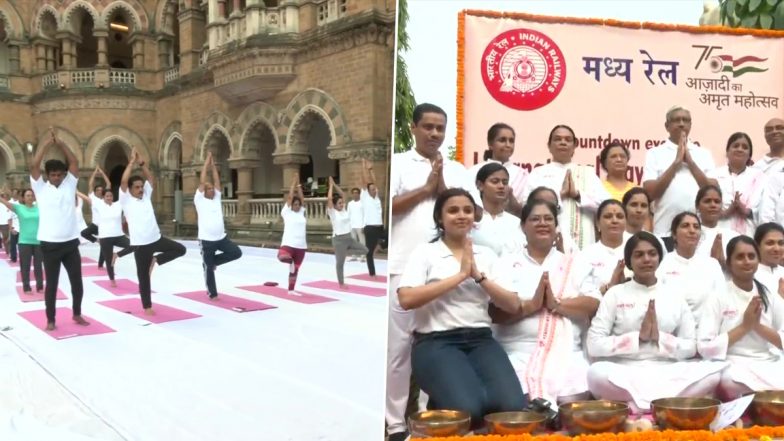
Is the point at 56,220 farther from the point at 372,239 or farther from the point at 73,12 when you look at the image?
the point at 372,239

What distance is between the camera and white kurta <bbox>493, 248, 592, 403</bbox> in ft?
6.88

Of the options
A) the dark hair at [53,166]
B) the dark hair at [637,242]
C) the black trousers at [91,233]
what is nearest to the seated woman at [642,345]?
the dark hair at [637,242]

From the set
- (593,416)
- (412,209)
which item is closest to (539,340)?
(593,416)

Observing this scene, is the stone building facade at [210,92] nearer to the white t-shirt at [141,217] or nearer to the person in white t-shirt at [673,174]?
the white t-shirt at [141,217]

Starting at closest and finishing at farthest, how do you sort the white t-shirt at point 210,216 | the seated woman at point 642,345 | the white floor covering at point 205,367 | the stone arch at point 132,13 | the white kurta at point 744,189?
the white floor covering at point 205,367
the stone arch at point 132,13
the white t-shirt at point 210,216
the seated woman at point 642,345
the white kurta at point 744,189

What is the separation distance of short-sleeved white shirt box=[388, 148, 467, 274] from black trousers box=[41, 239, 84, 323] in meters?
0.89

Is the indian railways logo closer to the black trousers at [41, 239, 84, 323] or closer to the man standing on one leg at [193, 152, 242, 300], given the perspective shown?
the man standing on one leg at [193, 152, 242, 300]

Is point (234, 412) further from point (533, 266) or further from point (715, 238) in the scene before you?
point (715, 238)

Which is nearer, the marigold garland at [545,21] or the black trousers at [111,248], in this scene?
the black trousers at [111,248]

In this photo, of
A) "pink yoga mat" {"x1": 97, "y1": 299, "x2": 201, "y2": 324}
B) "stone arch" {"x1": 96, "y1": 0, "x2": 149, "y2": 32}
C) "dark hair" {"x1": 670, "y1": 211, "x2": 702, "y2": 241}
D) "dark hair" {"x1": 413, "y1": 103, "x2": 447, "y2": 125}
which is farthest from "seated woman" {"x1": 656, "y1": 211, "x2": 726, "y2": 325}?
"stone arch" {"x1": 96, "y1": 0, "x2": 149, "y2": 32}

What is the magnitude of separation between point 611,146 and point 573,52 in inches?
14.4

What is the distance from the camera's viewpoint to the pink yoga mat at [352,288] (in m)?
2.04

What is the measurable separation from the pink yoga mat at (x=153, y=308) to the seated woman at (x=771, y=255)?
197 centimetres

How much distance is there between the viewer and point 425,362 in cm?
196
